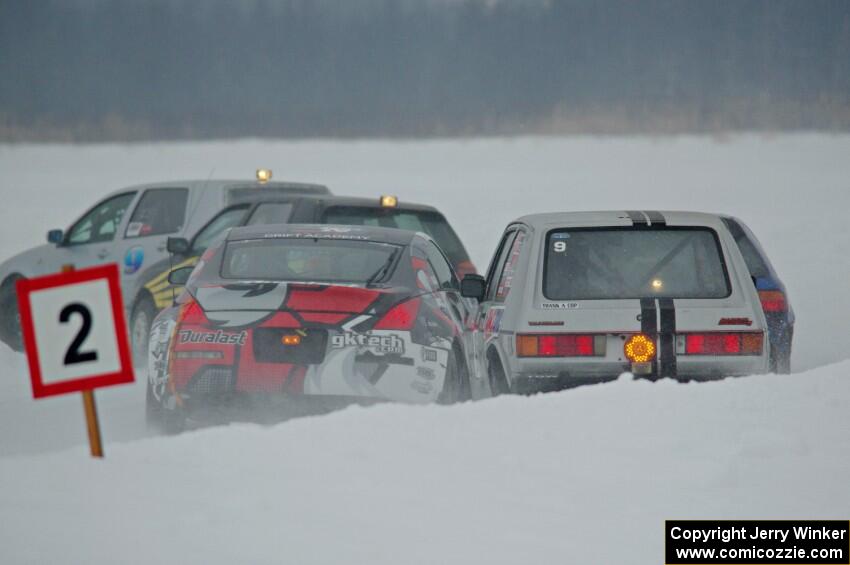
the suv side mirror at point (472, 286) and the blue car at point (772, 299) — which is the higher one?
the suv side mirror at point (472, 286)

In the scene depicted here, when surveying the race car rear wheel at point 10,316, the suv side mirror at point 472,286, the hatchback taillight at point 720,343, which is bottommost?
the race car rear wheel at point 10,316

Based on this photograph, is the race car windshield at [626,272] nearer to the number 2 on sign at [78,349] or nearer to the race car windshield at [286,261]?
the race car windshield at [286,261]

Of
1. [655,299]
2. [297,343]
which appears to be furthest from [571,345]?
[297,343]

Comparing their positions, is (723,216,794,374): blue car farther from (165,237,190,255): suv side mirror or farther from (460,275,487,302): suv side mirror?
(165,237,190,255): suv side mirror

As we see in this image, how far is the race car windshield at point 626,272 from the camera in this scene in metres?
10.3

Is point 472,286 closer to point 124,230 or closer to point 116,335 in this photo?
point 116,335

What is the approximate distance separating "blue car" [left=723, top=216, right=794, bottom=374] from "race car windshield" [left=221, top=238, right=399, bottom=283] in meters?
2.71

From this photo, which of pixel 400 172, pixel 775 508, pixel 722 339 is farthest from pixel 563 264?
pixel 400 172

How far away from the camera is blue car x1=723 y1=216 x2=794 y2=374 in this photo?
38.8 feet

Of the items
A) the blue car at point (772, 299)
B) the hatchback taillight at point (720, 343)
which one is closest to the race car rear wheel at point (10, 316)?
the blue car at point (772, 299)

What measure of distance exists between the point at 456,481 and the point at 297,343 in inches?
75.4

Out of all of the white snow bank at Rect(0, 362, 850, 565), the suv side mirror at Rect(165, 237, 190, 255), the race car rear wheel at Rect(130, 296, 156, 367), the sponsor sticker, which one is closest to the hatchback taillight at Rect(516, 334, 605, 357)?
the white snow bank at Rect(0, 362, 850, 565)

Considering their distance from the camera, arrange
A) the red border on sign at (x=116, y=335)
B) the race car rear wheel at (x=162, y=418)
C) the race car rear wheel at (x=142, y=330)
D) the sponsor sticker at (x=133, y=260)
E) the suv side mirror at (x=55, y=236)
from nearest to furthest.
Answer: the red border on sign at (x=116, y=335) < the race car rear wheel at (x=162, y=418) < the race car rear wheel at (x=142, y=330) < the sponsor sticker at (x=133, y=260) < the suv side mirror at (x=55, y=236)

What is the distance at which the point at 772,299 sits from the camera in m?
12.0
